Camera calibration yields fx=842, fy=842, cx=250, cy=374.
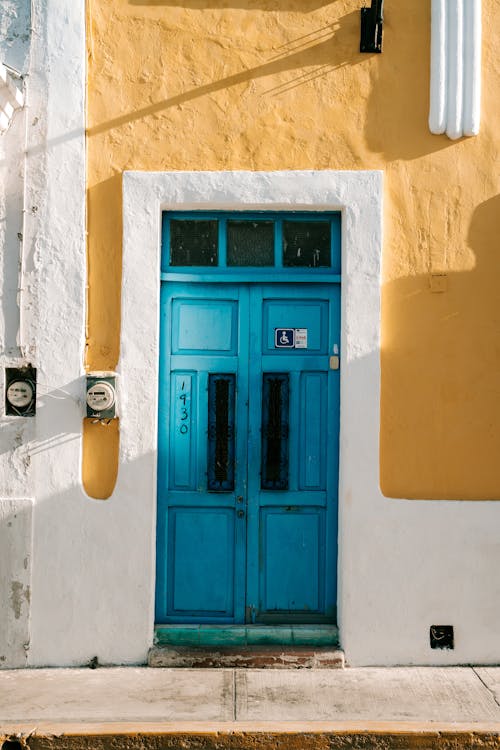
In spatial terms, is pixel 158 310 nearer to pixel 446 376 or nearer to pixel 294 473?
pixel 294 473

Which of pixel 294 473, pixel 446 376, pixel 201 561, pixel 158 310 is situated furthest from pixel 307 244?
pixel 201 561

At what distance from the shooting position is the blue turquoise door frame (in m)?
5.71

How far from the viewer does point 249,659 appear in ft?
17.8

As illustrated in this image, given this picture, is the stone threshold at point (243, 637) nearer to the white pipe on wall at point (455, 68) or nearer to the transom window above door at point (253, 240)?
the transom window above door at point (253, 240)

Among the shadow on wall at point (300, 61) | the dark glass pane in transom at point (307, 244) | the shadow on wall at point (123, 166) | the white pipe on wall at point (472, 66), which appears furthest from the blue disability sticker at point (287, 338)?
the white pipe on wall at point (472, 66)

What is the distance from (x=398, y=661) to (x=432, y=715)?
2.68ft

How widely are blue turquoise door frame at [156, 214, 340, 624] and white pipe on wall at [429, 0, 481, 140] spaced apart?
1300mm


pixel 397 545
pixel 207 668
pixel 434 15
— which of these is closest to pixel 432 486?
pixel 397 545

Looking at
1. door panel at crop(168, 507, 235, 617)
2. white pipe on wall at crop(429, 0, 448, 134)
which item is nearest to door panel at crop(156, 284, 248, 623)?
door panel at crop(168, 507, 235, 617)

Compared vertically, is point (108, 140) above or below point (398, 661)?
above

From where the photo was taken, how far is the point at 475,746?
4.51 m

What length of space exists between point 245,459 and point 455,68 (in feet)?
9.74

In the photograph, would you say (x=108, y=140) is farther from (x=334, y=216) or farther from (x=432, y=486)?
(x=432, y=486)

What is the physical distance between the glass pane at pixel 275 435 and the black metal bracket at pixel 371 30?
227 centimetres
